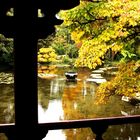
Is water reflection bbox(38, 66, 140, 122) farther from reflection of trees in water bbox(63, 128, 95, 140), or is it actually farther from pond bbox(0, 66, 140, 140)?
reflection of trees in water bbox(63, 128, 95, 140)

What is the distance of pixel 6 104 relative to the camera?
17.5 meters

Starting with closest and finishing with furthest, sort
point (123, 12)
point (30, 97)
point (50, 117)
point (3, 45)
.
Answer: point (30, 97)
point (123, 12)
point (50, 117)
point (3, 45)

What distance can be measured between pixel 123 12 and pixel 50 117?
8.43 metres

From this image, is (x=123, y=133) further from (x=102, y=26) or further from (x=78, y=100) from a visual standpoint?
(x=78, y=100)

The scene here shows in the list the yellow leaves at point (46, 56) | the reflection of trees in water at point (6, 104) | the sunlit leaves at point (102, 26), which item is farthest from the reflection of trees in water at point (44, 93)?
the yellow leaves at point (46, 56)

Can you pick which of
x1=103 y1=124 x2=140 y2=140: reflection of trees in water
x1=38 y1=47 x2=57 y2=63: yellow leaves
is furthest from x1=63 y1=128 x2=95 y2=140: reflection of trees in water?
x1=38 y1=47 x2=57 y2=63: yellow leaves

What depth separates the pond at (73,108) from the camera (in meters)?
12.2

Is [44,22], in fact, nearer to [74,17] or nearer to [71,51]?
[74,17]

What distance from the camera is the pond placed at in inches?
480

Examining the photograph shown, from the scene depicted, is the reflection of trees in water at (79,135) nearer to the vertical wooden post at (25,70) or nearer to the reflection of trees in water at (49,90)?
the reflection of trees in water at (49,90)

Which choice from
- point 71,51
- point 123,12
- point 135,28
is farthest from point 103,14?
point 71,51

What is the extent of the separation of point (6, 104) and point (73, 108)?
3.65 meters

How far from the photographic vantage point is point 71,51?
44312mm

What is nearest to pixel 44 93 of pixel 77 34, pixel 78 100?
pixel 78 100
